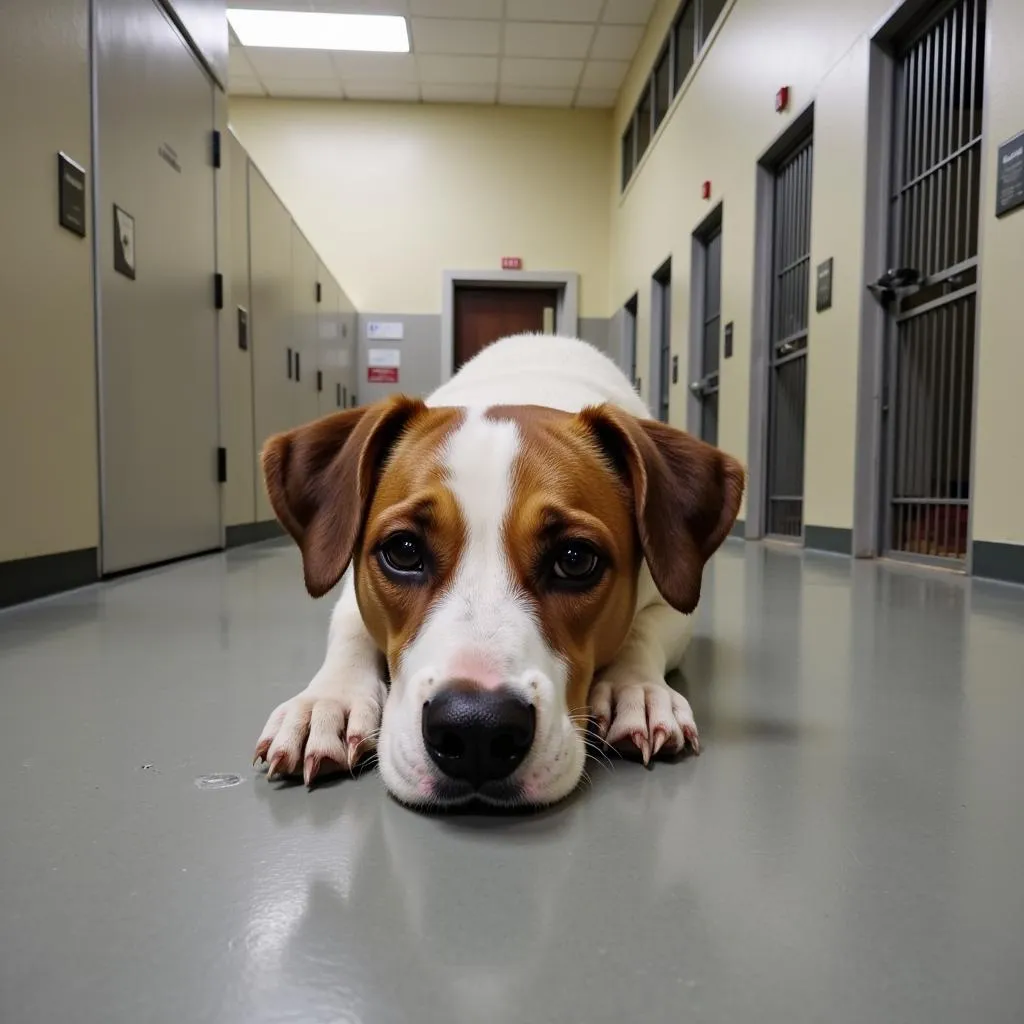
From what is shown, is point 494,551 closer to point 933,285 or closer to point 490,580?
point 490,580

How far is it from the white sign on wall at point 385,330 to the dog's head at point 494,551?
9.31 meters

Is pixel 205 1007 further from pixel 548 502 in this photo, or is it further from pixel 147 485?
pixel 147 485

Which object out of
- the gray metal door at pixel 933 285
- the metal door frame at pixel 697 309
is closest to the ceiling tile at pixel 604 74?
the metal door frame at pixel 697 309

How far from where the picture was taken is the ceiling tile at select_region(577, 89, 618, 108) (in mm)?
9797

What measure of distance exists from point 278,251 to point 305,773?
570 centimetres

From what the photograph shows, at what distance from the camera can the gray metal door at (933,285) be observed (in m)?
3.60

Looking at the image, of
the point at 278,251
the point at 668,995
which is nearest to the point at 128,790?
the point at 668,995

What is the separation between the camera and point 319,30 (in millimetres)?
8430

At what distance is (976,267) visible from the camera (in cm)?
341

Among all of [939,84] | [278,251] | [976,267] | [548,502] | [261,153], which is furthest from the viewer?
[261,153]

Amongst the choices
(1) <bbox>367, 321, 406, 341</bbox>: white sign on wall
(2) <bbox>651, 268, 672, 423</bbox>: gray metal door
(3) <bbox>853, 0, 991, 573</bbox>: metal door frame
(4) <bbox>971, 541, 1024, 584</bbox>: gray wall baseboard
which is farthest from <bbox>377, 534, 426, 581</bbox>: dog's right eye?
(1) <bbox>367, 321, 406, 341</bbox>: white sign on wall

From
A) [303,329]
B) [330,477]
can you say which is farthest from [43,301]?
[303,329]

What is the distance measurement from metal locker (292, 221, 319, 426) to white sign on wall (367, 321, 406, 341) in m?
2.75

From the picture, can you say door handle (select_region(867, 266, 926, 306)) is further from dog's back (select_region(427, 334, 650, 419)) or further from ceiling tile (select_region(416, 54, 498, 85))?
ceiling tile (select_region(416, 54, 498, 85))
